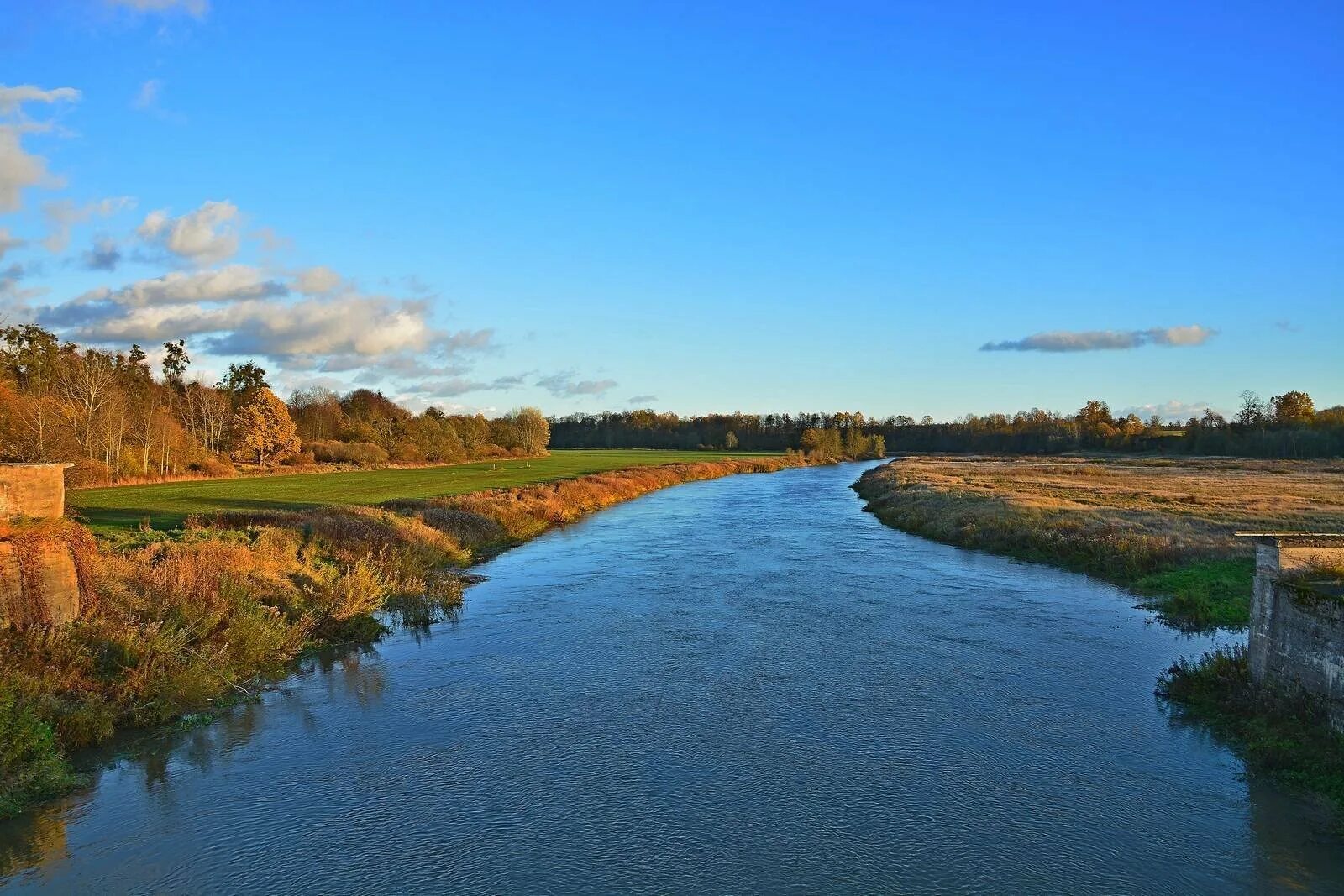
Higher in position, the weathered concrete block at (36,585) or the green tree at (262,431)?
the green tree at (262,431)

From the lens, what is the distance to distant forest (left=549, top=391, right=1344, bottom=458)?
10956 cm

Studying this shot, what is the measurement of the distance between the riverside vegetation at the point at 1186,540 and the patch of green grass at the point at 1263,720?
2 cm

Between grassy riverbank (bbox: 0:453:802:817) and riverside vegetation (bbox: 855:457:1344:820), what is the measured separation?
1523 centimetres

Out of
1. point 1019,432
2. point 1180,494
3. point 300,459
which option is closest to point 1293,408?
point 1019,432

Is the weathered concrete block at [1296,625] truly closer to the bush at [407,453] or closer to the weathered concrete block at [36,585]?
the weathered concrete block at [36,585]

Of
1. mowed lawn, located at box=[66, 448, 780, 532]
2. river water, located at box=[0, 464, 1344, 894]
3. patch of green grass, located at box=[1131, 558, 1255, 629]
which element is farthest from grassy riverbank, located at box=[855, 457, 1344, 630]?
mowed lawn, located at box=[66, 448, 780, 532]

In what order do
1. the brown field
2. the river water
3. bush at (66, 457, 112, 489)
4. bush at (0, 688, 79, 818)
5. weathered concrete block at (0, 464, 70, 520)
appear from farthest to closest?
1. bush at (66, 457, 112, 489)
2. the brown field
3. weathered concrete block at (0, 464, 70, 520)
4. bush at (0, 688, 79, 818)
5. the river water

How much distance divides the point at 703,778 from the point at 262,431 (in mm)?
77282

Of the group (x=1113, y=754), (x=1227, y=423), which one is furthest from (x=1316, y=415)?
(x=1113, y=754)

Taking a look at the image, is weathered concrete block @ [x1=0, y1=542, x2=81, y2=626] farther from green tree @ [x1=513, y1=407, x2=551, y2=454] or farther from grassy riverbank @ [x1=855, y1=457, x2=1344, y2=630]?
green tree @ [x1=513, y1=407, x2=551, y2=454]

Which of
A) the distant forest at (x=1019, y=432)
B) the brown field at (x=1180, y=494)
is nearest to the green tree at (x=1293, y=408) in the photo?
the distant forest at (x=1019, y=432)

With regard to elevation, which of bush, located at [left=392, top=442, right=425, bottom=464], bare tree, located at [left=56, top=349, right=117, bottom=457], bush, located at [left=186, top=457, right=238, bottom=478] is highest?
bare tree, located at [left=56, top=349, right=117, bottom=457]

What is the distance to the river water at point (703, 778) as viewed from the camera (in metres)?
8.09

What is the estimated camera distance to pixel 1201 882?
25.7 feet
